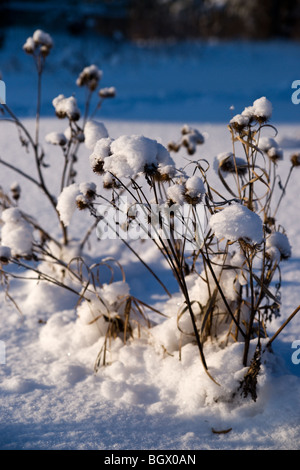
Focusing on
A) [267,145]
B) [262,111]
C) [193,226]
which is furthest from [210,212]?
[267,145]

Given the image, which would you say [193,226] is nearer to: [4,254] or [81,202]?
[81,202]

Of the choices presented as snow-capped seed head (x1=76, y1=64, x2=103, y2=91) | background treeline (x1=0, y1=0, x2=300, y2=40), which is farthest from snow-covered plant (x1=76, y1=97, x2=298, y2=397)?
background treeline (x1=0, y1=0, x2=300, y2=40)

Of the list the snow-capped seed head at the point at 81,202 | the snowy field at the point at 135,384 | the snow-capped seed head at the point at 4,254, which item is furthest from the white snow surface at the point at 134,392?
the snow-capped seed head at the point at 81,202

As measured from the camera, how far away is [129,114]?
5.08 m

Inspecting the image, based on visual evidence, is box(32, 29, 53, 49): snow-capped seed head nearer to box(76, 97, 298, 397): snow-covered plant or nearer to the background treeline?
box(76, 97, 298, 397): snow-covered plant

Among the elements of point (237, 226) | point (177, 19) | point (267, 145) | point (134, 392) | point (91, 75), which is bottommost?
point (134, 392)

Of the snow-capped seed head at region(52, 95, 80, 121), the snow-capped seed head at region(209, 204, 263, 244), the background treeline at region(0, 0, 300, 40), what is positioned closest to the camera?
the snow-capped seed head at region(209, 204, 263, 244)

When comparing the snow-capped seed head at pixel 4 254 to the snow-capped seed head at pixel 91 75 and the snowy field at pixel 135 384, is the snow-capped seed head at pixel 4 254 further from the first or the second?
the snow-capped seed head at pixel 91 75

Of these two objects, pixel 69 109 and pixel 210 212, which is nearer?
pixel 210 212

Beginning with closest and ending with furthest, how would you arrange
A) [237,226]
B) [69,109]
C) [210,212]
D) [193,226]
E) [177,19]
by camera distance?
1. [237,226]
2. [210,212]
3. [193,226]
4. [69,109]
5. [177,19]

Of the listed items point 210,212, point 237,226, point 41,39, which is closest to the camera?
point 237,226

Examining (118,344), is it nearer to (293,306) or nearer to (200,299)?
(200,299)

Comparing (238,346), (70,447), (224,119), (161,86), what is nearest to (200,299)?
(238,346)
